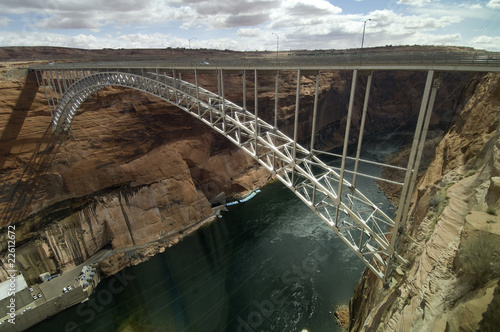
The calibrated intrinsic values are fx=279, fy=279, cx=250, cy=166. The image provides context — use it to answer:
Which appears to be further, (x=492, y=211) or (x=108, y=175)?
(x=108, y=175)

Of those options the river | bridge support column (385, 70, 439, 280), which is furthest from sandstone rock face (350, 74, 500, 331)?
the river

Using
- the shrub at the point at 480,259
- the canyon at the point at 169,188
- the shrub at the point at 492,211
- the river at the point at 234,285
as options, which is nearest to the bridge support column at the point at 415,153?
the canyon at the point at 169,188

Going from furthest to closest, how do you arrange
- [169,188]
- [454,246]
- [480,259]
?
[169,188]
[454,246]
[480,259]

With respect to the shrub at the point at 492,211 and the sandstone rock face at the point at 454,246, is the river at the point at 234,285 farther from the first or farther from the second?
the shrub at the point at 492,211

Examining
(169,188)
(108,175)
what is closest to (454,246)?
(169,188)

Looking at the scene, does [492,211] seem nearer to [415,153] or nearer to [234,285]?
[415,153]
